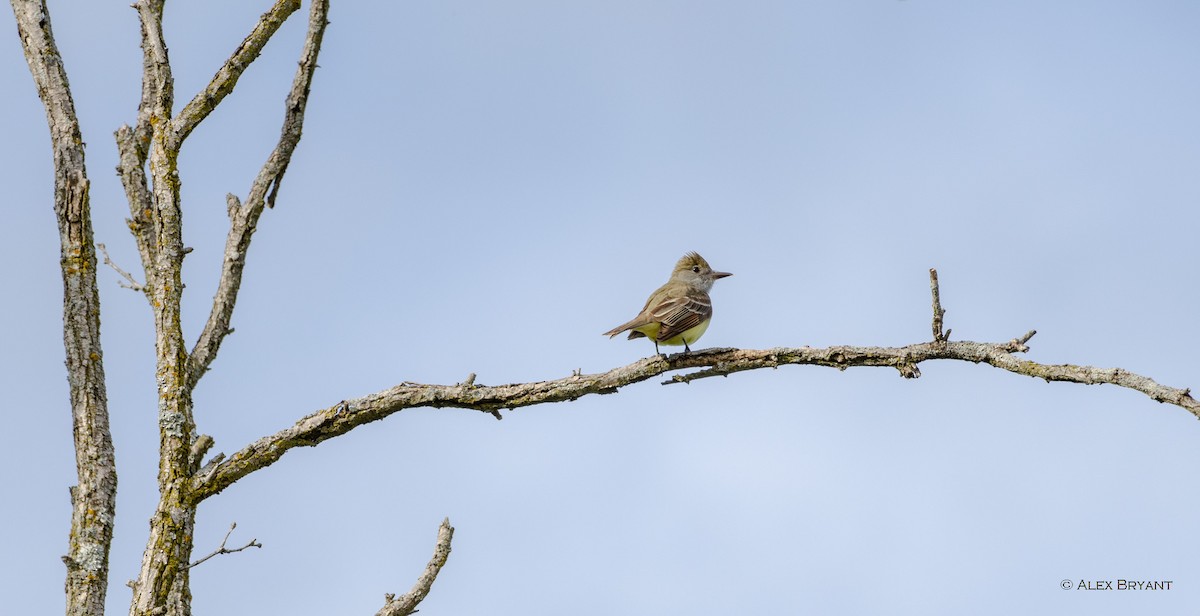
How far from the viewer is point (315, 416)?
25.8ft

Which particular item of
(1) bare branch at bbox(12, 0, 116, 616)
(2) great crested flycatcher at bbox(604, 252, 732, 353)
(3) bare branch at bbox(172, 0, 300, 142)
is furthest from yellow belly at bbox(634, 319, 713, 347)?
(1) bare branch at bbox(12, 0, 116, 616)

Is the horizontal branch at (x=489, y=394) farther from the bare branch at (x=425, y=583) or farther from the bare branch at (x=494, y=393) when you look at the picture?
the bare branch at (x=425, y=583)

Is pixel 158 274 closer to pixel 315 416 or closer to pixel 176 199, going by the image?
pixel 176 199

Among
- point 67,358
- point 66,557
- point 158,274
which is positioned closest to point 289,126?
point 158,274

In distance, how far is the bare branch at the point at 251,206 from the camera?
8.48 metres

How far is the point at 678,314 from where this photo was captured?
10.4m

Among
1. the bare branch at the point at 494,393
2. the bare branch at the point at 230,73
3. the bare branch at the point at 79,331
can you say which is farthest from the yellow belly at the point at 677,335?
the bare branch at the point at 79,331

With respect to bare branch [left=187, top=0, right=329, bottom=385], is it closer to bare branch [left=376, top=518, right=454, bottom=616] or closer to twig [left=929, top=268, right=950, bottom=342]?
bare branch [left=376, top=518, right=454, bottom=616]

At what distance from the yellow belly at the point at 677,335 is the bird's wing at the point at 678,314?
0.05 m

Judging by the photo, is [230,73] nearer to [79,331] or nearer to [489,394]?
[79,331]

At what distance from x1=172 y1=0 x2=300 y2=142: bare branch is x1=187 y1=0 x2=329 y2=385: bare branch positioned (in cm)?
28

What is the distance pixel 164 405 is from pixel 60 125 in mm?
2453

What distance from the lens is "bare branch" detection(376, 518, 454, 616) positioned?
779 cm

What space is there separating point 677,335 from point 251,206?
378cm
